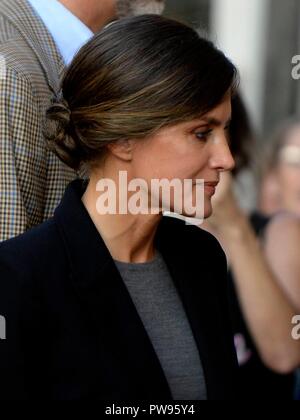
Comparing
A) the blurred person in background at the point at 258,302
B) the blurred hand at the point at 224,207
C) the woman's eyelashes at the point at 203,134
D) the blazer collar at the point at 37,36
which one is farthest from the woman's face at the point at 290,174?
the woman's eyelashes at the point at 203,134

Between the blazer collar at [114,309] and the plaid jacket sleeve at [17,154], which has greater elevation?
the plaid jacket sleeve at [17,154]

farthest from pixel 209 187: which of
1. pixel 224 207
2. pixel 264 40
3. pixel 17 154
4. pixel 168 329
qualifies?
pixel 264 40

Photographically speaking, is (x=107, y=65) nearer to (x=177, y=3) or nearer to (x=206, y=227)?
(x=206, y=227)

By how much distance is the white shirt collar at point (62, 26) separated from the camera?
2496 mm

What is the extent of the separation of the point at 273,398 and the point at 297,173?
1.50 metres

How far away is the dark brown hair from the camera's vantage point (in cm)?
213

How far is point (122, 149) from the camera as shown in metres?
2.21

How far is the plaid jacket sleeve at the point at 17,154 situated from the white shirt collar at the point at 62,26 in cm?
23

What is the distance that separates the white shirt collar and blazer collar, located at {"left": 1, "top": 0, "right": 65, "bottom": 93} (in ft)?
0.11

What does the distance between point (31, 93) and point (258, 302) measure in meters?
1.11

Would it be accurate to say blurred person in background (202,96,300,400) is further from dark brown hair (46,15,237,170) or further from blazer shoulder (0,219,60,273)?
blazer shoulder (0,219,60,273)

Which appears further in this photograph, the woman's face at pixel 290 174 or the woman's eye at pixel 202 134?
the woman's face at pixel 290 174

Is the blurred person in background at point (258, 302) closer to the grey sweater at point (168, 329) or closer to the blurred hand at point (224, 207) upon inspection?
the blurred hand at point (224, 207)

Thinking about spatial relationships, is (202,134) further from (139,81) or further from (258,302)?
(258,302)
